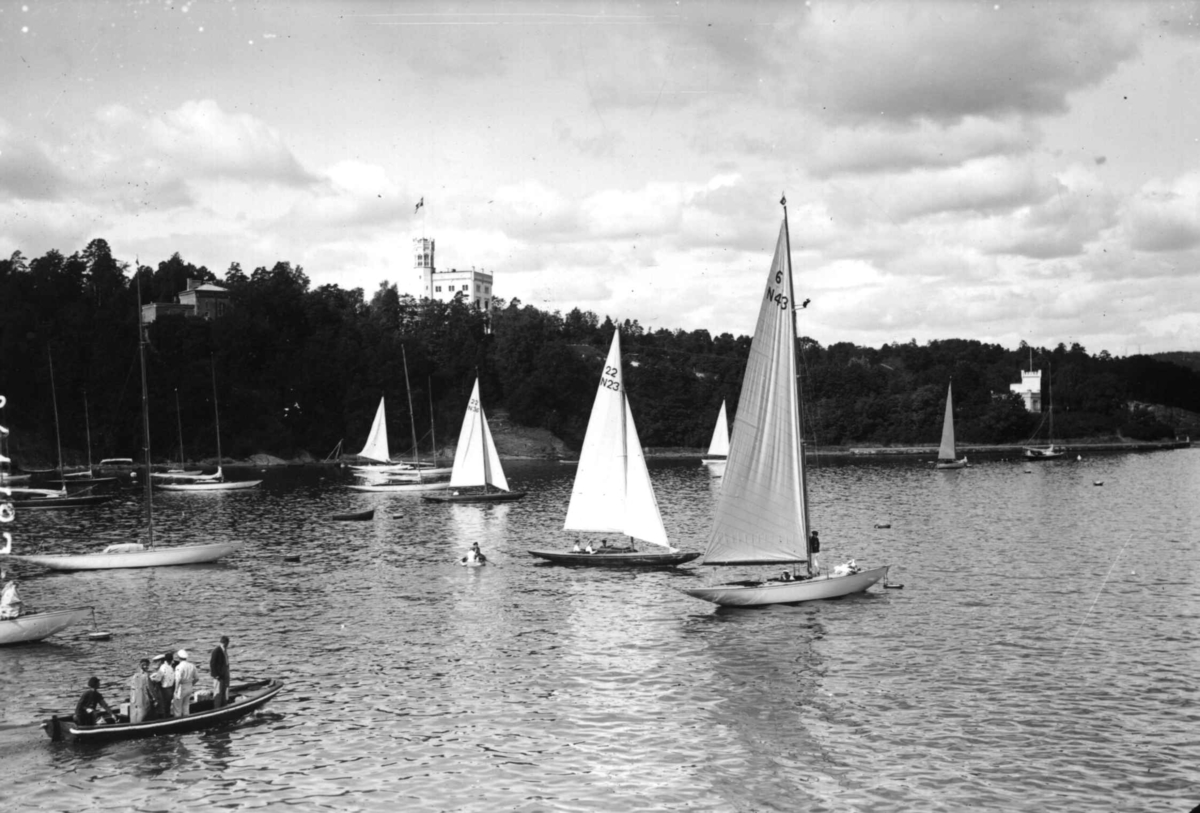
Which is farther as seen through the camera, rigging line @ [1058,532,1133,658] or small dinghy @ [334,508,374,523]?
small dinghy @ [334,508,374,523]

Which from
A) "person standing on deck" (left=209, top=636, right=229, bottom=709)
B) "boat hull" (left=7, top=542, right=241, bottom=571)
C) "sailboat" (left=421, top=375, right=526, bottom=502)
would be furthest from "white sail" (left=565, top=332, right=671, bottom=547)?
"sailboat" (left=421, top=375, right=526, bottom=502)

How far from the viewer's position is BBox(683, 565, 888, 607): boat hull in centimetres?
5222

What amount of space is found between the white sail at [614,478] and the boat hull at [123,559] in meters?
27.5

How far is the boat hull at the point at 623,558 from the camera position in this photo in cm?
6625

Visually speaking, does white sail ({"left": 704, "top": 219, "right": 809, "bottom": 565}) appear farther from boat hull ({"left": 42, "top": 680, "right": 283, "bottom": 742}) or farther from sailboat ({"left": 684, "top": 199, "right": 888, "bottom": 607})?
boat hull ({"left": 42, "top": 680, "right": 283, "bottom": 742})

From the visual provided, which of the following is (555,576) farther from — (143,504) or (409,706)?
(143,504)

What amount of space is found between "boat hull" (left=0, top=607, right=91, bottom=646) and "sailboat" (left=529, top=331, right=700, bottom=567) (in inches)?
1169

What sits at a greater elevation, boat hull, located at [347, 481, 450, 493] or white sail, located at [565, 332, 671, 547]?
white sail, located at [565, 332, 671, 547]

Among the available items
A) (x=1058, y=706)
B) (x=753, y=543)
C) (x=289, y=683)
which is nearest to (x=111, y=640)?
(x=289, y=683)

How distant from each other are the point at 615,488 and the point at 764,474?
1690 centimetres

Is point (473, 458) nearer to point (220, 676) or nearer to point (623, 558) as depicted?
point (623, 558)

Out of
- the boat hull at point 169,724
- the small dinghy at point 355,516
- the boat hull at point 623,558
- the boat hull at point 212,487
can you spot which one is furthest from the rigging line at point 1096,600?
the boat hull at point 212,487

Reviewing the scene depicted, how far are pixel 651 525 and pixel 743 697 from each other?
2729 cm

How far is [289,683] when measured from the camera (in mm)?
41781
